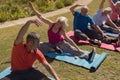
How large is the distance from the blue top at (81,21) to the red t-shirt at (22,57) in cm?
342

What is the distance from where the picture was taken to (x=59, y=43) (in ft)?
25.6

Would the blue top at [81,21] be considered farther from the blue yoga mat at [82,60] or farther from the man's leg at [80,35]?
the blue yoga mat at [82,60]

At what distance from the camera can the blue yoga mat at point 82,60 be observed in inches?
279

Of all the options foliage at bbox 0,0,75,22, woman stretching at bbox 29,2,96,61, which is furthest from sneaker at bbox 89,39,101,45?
foliage at bbox 0,0,75,22

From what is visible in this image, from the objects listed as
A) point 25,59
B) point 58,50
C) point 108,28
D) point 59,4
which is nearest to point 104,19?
point 108,28

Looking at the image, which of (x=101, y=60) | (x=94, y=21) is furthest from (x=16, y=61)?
(x=94, y=21)

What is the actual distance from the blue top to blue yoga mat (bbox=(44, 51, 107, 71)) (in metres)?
1.33

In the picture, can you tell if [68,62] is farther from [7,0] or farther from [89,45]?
[7,0]

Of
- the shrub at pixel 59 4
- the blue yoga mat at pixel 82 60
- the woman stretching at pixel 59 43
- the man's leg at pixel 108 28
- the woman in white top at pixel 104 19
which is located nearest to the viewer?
the blue yoga mat at pixel 82 60

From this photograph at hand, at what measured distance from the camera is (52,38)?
771cm

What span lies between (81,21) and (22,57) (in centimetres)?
360

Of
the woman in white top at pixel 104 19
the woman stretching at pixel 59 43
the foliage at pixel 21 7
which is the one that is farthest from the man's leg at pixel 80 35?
the foliage at pixel 21 7

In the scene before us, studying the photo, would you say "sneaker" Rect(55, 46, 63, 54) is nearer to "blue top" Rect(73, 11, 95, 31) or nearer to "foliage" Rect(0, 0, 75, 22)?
"blue top" Rect(73, 11, 95, 31)

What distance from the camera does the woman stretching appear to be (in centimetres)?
749
